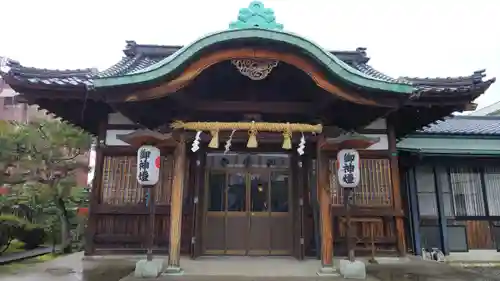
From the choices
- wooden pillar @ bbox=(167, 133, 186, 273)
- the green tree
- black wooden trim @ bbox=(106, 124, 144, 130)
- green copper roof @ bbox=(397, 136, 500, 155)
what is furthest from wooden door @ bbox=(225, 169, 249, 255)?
the green tree

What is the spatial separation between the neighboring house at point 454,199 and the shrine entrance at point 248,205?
4189 mm

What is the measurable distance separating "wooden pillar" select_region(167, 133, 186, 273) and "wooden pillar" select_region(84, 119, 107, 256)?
113 inches

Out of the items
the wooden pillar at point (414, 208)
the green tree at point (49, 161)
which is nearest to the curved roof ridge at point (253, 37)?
the wooden pillar at point (414, 208)

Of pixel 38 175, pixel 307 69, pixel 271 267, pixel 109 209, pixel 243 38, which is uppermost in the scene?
pixel 243 38

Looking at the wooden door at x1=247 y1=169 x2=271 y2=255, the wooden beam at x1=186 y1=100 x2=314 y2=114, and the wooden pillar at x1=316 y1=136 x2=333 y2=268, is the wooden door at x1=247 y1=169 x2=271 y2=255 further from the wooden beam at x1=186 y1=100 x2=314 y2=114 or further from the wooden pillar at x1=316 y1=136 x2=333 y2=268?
the wooden pillar at x1=316 y1=136 x2=333 y2=268

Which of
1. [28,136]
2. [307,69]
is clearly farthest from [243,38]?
[28,136]

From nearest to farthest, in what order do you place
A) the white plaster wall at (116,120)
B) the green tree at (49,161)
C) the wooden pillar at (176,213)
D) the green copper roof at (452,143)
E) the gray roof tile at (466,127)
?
1. the wooden pillar at (176,213)
2. the white plaster wall at (116,120)
3. the green copper roof at (452,143)
4. the green tree at (49,161)
5. the gray roof tile at (466,127)

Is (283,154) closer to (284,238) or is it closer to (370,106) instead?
(284,238)

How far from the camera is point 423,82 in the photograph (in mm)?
8469

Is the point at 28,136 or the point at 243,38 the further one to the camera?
the point at 28,136

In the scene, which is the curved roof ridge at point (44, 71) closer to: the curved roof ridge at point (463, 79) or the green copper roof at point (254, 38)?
the green copper roof at point (254, 38)

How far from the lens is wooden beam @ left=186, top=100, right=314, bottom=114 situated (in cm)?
791

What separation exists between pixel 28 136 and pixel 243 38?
1024 cm

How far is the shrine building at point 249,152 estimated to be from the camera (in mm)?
6973
